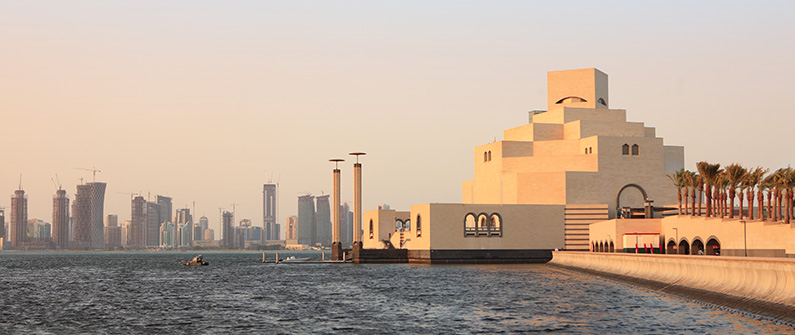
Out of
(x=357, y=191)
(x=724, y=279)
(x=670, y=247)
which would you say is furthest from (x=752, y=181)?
(x=357, y=191)

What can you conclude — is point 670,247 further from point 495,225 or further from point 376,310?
point 376,310

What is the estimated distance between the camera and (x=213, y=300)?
5903 cm

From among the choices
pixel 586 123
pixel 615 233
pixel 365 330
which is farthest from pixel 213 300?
pixel 586 123

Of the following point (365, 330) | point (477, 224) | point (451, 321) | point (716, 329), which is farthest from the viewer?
point (477, 224)

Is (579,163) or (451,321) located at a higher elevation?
(579,163)

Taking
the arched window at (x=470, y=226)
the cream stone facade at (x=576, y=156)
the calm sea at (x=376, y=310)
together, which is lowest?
the calm sea at (x=376, y=310)

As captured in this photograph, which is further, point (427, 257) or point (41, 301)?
point (427, 257)

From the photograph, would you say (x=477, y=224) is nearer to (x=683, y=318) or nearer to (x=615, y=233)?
(x=615, y=233)

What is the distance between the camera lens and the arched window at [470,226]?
11942cm

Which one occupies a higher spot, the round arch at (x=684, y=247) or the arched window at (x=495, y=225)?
the arched window at (x=495, y=225)

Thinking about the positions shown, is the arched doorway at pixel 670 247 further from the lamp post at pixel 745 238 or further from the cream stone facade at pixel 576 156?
the cream stone facade at pixel 576 156

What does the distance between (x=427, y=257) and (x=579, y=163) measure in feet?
85.1

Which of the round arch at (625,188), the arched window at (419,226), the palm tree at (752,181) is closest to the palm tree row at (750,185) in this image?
the palm tree at (752,181)

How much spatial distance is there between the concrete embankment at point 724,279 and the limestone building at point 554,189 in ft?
141
